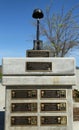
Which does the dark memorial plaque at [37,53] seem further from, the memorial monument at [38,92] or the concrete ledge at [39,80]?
the concrete ledge at [39,80]

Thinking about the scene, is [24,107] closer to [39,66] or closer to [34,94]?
[34,94]

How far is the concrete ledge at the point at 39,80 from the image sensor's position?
7.80 metres

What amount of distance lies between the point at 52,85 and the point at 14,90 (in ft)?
3.20

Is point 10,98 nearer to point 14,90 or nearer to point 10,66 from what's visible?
point 14,90

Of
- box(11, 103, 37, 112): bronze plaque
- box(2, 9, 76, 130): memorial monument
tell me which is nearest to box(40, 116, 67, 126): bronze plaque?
box(2, 9, 76, 130): memorial monument

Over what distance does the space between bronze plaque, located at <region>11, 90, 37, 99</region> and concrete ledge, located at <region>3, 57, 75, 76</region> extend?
0.48 meters

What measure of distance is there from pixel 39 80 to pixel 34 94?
0.41 meters

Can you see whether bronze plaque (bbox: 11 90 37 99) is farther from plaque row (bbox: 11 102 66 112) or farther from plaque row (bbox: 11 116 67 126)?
plaque row (bbox: 11 116 67 126)

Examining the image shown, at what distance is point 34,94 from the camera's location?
314 inches

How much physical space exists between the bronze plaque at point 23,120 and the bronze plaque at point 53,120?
210mm

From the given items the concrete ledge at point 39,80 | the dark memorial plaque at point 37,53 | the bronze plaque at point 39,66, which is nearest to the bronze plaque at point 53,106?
the concrete ledge at point 39,80

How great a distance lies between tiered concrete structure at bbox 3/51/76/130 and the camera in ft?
25.7

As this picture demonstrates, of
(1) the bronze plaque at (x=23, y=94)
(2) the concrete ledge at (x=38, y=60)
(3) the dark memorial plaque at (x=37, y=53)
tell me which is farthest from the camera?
(3) the dark memorial plaque at (x=37, y=53)

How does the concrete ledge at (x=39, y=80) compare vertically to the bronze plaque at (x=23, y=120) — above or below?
above
